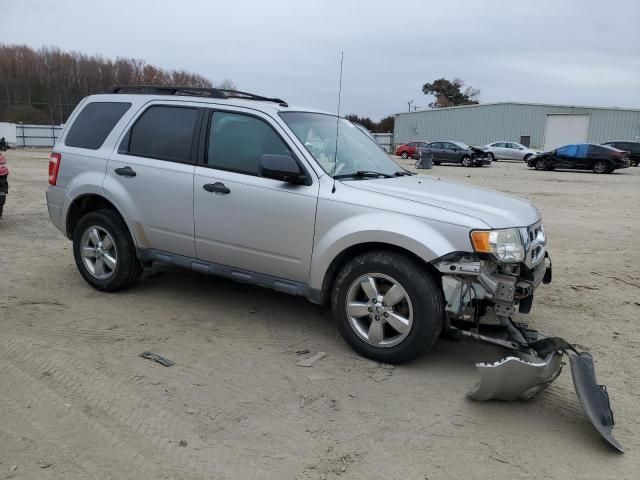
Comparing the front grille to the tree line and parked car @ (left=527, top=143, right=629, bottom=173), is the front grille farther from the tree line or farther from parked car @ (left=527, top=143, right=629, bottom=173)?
the tree line

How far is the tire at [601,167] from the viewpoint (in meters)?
26.9

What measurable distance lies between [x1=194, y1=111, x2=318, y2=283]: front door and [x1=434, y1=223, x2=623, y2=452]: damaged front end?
117 cm

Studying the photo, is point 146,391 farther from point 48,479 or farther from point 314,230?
point 314,230

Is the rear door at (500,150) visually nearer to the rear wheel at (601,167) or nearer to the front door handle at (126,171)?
the rear wheel at (601,167)

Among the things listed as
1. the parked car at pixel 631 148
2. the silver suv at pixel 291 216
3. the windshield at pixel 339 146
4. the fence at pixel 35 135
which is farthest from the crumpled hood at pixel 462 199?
the fence at pixel 35 135

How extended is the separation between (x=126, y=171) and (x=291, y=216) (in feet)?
6.06

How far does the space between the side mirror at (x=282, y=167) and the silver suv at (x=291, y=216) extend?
1cm

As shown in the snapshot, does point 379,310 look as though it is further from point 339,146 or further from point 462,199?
point 339,146

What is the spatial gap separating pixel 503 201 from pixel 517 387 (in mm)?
1552

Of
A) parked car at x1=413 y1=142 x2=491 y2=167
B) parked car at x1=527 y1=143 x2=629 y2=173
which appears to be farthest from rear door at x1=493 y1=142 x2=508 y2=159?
parked car at x1=527 y1=143 x2=629 y2=173

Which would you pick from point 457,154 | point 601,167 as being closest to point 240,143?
point 601,167

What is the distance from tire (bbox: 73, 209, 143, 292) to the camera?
5.29 m

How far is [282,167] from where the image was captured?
13.6ft

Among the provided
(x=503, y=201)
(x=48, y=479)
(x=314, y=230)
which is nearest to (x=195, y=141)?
(x=314, y=230)
